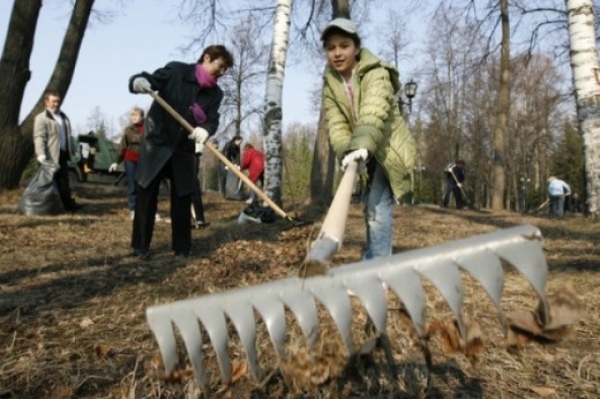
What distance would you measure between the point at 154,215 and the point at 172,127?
0.80 m

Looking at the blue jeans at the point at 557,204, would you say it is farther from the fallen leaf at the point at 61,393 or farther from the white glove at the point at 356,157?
the fallen leaf at the point at 61,393

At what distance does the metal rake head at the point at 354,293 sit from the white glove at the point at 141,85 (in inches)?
142

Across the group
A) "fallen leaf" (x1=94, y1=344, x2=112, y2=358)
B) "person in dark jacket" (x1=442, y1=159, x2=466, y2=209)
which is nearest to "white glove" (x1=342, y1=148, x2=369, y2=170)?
"fallen leaf" (x1=94, y1=344, x2=112, y2=358)

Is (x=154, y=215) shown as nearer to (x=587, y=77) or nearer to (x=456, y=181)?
(x=587, y=77)

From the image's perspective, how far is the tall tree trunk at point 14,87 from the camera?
9.52 m

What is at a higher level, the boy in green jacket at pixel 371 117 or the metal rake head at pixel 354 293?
the boy in green jacket at pixel 371 117

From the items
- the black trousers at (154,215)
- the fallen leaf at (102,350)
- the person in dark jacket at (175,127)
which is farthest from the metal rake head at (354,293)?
the black trousers at (154,215)

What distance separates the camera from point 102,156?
23.3 meters

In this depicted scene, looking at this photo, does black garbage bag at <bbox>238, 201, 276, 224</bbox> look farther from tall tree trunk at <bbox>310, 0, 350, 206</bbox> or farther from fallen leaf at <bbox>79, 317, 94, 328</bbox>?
fallen leaf at <bbox>79, 317, 94, 328</bbox>

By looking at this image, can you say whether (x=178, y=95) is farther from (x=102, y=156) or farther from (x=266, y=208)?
(x=102, y=156)

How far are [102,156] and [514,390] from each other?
23.2m

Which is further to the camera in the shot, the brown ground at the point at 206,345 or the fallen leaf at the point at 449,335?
the brown ground at the point at 206,345

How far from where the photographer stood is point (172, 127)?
4855 mm

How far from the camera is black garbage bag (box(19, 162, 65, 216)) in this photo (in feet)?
25.7
